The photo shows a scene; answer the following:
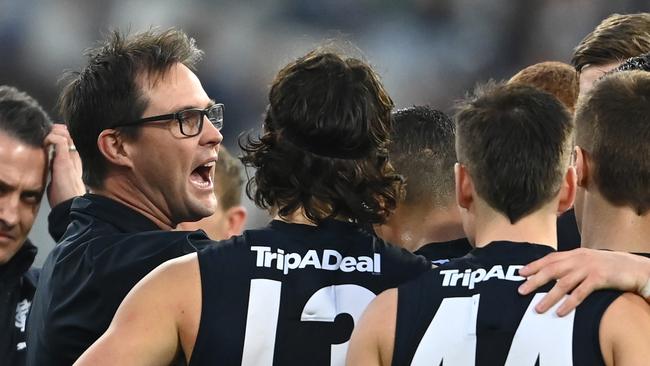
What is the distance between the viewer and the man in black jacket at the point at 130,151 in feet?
10.2

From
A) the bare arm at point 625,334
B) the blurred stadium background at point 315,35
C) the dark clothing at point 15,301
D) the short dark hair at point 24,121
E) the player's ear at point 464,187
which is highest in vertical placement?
the blurred stadium background at point 315,35

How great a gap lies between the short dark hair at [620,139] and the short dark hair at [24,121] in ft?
7.14

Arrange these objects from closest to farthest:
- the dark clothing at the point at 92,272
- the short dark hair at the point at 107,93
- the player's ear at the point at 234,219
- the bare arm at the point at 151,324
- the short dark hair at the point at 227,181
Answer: the bare arm at the point at 151,324 → the dark clothing at the point at 92,272 → the short dark hair at the point at 107,93 → the short dark hair at the point at 227,181 → the player's ear at the point at 234,219

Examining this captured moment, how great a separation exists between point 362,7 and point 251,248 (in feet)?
22.1

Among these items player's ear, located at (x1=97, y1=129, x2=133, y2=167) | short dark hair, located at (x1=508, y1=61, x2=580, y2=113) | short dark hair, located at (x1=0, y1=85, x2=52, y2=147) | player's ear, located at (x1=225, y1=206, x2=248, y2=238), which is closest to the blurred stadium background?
player's ear, located at (x1=225, y1=206, x2=248, y2=238)

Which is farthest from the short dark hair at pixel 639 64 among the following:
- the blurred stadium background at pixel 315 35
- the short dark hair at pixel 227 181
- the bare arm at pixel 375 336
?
the blurred stadium background at pixel 315 35

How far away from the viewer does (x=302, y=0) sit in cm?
905

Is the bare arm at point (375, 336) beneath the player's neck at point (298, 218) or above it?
beneath

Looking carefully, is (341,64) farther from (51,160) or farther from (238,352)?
(51,160)

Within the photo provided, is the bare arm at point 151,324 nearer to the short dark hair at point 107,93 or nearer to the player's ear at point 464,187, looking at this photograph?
the player's ear at point 464,187

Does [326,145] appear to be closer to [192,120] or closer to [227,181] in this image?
[192,120]

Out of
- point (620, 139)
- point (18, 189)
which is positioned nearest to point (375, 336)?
point (620, 139)

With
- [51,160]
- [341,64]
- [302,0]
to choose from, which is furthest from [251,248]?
[302,0]

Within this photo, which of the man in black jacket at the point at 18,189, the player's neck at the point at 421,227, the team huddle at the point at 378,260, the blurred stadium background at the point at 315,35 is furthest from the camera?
the blurred stadium background at the point at 315,35
